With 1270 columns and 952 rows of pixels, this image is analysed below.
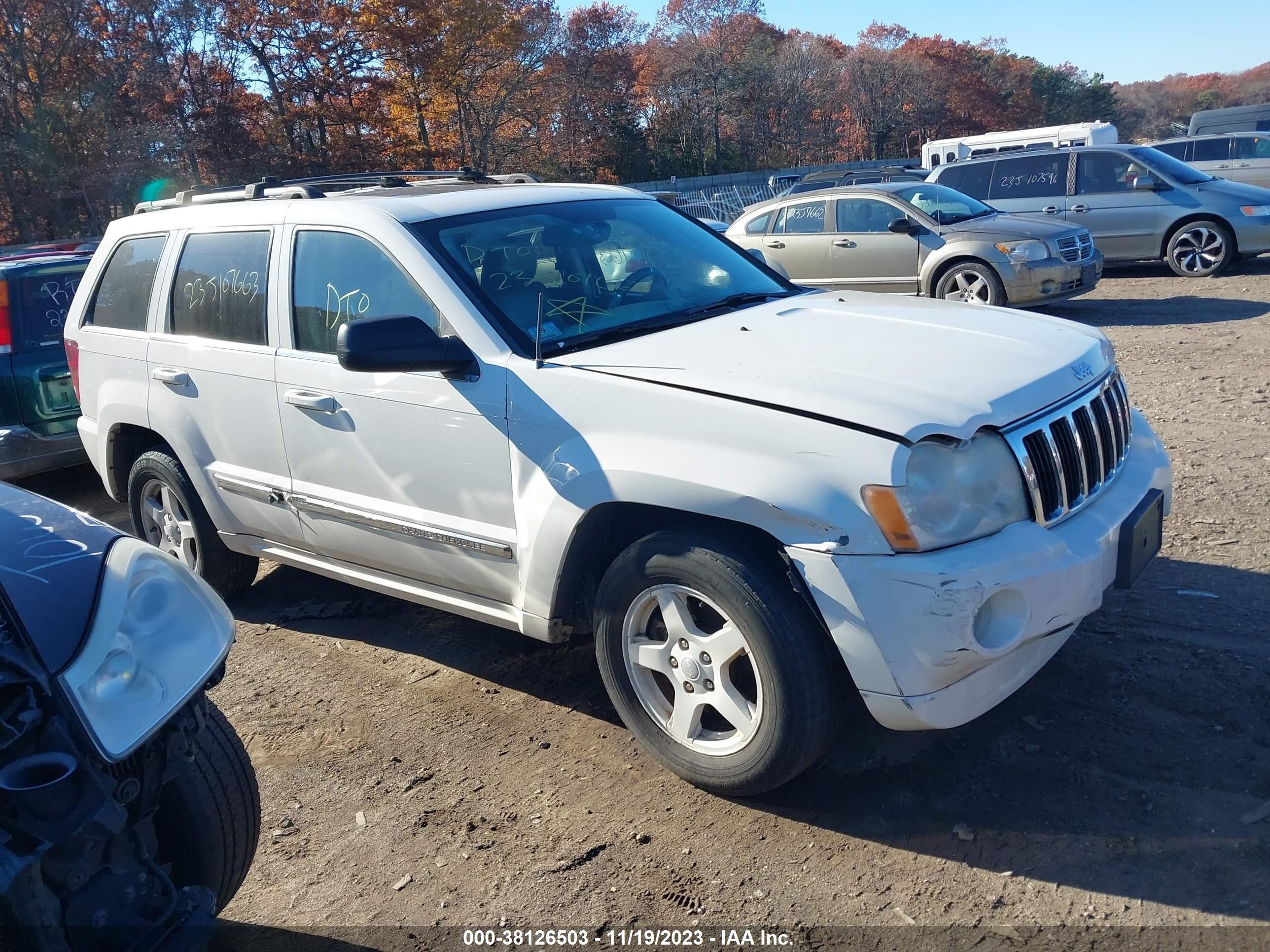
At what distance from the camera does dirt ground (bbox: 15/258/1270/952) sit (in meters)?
2.78

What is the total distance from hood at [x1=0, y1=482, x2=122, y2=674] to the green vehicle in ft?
15.9

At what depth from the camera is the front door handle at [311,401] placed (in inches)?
157

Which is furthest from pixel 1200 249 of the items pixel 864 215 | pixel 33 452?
pixel 33 452

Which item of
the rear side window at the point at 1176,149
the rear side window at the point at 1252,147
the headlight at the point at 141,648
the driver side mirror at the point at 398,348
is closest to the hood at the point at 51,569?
the headlight at the point at 141,648

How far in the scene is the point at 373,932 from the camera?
289 cm

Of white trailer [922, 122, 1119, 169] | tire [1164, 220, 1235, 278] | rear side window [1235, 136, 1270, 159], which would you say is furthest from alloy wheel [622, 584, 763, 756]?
white trailer [922, 122, 1119, 169]

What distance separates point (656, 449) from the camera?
3.13m

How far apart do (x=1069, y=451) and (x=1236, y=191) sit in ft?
39.0

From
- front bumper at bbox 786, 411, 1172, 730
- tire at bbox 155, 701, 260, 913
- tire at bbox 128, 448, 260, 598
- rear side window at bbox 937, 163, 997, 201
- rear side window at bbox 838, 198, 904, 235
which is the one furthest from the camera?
rear side window at bbox 937, 163, 997, 201

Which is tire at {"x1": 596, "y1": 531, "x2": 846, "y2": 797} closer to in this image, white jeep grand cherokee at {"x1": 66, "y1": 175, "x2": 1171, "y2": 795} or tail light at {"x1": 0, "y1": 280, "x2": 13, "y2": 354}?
white jeep grand cherokee at {"x1": 66, "y1": 175, "x2": 1171, "y2": 795}

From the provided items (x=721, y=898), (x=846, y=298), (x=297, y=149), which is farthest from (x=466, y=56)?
(x=721, y=898)

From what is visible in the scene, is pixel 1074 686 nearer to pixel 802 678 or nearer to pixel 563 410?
pixel 802 678

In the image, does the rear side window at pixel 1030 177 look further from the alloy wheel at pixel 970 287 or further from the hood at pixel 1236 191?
the alloy wheel at pixel 970 287

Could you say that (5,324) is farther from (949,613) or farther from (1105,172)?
(1105,172)
